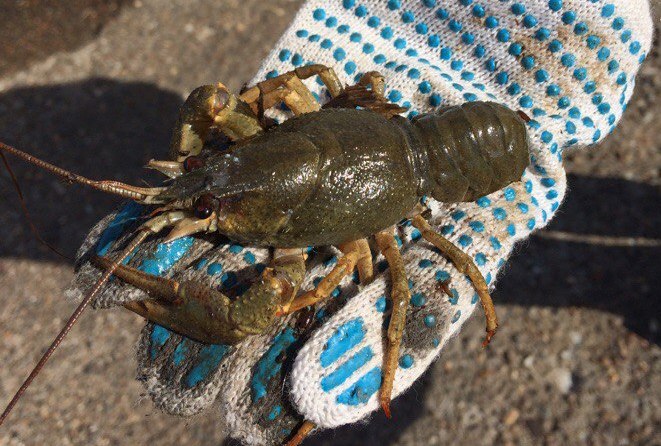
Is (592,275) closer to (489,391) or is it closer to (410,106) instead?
(489,391)

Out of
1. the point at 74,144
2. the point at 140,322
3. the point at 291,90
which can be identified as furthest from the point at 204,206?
the point at 74,144

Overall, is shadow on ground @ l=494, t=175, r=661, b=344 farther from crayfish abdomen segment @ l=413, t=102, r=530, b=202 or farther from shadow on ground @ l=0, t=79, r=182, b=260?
shadow on ground @ l=0, t=79, r=182, b=260

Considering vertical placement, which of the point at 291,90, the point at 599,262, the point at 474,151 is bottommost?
the point at 599,262

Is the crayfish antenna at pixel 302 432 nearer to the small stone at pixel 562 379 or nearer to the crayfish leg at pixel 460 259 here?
the crayfish leg at pixel 460 259

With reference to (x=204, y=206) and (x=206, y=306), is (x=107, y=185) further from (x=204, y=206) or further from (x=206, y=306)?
(x=206, y=306)

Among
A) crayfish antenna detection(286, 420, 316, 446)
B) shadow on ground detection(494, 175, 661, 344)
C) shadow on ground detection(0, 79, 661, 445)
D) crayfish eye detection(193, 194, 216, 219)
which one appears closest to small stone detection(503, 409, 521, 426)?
shadow on ground detection(0, 79, 661, 445)
